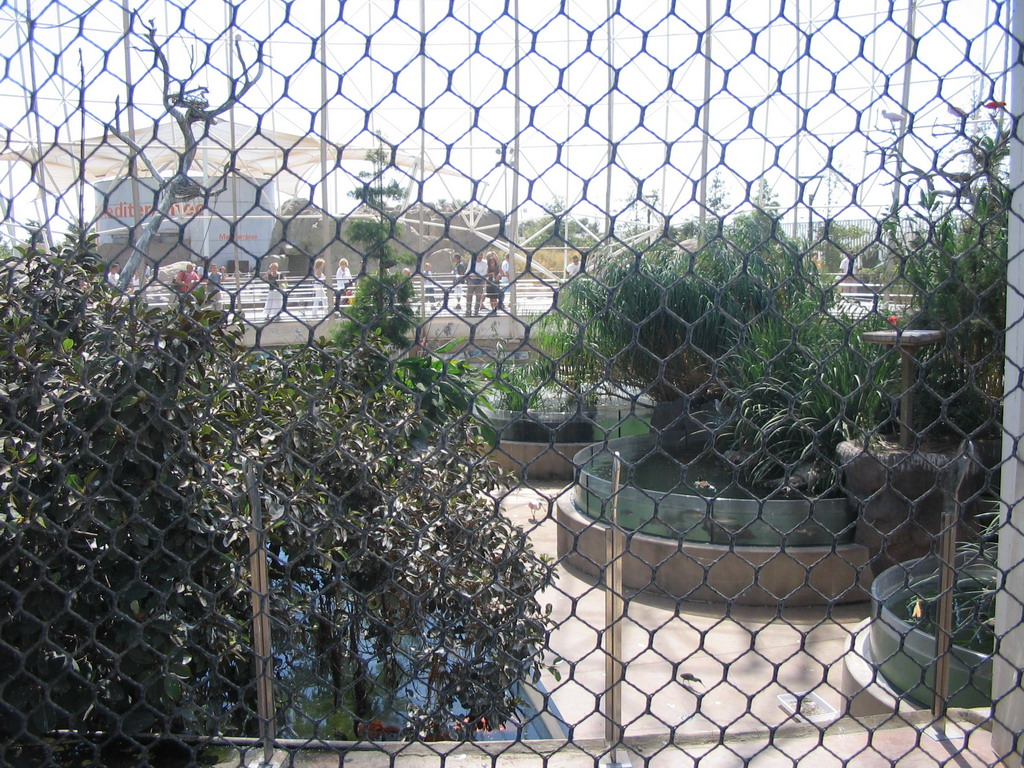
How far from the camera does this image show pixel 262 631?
1467mm

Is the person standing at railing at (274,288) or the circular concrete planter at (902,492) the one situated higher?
the person standing at railing at (274,288)

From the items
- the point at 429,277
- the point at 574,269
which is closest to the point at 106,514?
the point at 429,277

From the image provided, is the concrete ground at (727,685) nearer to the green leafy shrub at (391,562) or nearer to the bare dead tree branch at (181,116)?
the green leafy shrub at (391,562)

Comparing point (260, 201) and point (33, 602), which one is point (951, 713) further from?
point (33, 602)

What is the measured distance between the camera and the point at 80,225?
1.28 meters

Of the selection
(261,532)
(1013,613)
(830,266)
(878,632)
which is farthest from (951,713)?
(830,266)

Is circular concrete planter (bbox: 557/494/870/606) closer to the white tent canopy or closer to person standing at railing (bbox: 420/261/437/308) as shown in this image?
person standing at railing (bbox: 420/261/437/308)

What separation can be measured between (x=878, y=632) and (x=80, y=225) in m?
2.91

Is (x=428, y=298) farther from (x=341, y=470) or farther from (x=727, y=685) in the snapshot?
(x=727, y=685)

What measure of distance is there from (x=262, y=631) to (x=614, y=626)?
0.59 m

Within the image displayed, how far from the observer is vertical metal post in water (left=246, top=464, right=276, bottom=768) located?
1.41m

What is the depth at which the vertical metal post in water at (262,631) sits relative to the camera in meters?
1.41

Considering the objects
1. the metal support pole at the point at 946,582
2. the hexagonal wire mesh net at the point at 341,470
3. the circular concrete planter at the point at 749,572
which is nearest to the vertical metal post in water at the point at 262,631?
the hexagonal wire mesh net at the point at 341,470

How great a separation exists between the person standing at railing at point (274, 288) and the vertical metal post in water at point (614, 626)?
0.56m
